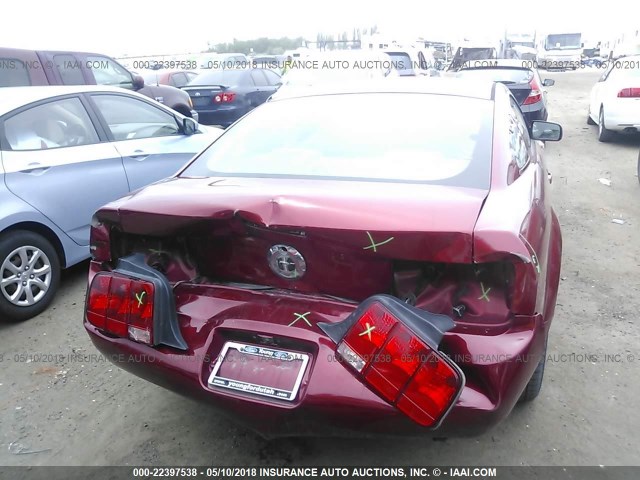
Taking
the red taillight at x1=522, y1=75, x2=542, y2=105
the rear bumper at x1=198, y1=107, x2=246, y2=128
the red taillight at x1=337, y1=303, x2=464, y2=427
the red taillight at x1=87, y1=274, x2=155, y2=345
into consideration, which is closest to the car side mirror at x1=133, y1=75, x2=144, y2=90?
the rear bumper at x1=198, y1=107, x2=246, y2=128

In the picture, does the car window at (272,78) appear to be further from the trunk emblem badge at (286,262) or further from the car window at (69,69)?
the trunk emblem badge at (286,262)

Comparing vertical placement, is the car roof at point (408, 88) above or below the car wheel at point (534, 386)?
above

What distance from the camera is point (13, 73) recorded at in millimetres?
7332

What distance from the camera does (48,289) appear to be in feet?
13.0

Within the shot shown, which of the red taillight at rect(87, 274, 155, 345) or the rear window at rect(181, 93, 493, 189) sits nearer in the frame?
the red taillight at rect(87, 274, 155, 345)

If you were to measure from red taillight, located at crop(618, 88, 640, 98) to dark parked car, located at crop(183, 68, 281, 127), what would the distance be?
6.51 metres

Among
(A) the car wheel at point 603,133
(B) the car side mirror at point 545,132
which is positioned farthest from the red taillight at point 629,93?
(B) the car side mirror at point 545,132

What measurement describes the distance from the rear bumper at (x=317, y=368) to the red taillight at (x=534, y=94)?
728 cm

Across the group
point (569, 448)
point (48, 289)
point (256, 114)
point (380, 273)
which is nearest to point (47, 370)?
point (48, 289)

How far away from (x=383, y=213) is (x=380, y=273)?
9.5 inches

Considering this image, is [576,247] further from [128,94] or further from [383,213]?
[128,94]

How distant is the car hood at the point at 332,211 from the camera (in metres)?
1.87

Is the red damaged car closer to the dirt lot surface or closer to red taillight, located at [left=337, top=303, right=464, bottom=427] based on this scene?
red taillight, located at [left=337, top=303, right=464, bottom=427]

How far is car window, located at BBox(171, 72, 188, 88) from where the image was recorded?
1535 cm
